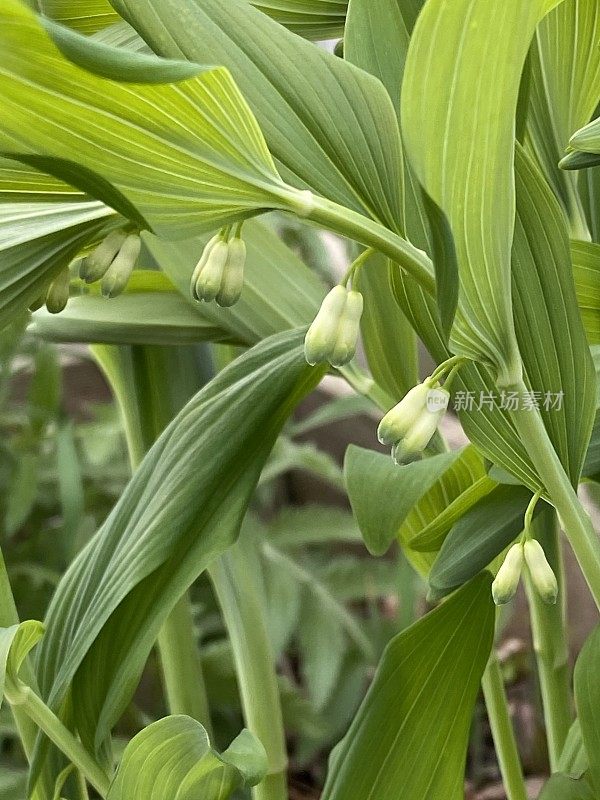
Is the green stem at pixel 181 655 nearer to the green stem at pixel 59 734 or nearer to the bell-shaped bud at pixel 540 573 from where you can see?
the green stem at pixel 59 734

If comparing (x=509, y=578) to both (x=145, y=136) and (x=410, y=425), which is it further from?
(x=145, y=136)

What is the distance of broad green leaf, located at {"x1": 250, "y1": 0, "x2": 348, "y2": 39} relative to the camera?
445mm

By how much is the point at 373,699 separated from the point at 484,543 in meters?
0.08

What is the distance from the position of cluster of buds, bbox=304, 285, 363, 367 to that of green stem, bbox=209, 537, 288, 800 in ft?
1.10

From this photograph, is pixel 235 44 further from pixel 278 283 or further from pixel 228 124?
pixel 278 283

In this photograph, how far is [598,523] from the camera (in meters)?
0.75

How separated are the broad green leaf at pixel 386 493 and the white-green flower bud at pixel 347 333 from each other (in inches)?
6.3

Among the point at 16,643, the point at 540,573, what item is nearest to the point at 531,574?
the point at 540,573

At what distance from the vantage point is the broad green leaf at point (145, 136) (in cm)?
23

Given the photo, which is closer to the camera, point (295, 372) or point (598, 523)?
point (295, 372)

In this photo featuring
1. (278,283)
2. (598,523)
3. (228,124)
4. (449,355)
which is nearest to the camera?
(228,124)

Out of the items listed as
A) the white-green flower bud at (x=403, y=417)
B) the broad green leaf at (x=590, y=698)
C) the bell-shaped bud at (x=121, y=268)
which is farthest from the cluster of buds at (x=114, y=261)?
the broad green leaf at (x=590, y=698)

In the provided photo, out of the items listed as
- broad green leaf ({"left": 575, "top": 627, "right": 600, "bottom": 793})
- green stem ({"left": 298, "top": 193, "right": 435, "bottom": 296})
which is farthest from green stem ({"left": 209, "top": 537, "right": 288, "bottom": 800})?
green stem ({"left": 298, "top": 193, "right": 435, "bottom": 296})

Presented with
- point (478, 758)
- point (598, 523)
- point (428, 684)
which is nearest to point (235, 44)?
point (428, 684)
